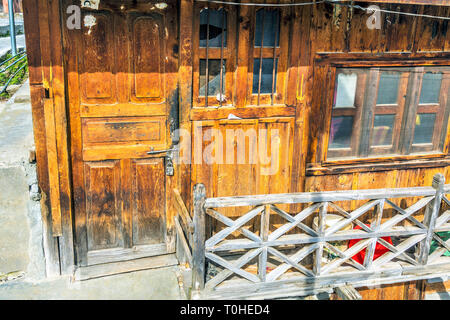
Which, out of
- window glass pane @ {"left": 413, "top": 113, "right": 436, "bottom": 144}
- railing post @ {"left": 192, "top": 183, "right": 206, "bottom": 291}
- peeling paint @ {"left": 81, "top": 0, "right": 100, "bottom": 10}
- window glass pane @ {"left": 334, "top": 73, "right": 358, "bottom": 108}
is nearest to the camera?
railing post @ {"left": 192, "top": 183, "right": 206, "bottom": 291}

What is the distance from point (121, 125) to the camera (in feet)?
15.6

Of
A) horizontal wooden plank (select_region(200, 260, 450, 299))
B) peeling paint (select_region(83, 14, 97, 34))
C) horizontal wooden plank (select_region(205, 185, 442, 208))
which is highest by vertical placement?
peeling paint (select_region(83, 14, 97, 34))

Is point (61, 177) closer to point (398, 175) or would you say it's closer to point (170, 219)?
point (170, 219)

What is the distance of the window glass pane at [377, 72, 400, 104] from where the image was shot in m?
5.51

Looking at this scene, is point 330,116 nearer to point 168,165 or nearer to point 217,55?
point 217,55

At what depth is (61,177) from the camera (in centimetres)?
461

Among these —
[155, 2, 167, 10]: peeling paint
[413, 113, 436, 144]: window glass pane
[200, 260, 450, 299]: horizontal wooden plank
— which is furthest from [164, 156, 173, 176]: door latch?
[413, 113, 436, 144]: window glass pane

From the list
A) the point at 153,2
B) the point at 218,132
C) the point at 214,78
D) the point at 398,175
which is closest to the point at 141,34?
the point at 153,2

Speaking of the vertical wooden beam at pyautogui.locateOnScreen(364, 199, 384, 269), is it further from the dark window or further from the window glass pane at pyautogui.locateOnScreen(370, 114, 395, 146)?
the window glass pane at pyautogui.locateOnScreen(370, 114, 395, 146)

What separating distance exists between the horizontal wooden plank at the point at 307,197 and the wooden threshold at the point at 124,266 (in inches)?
55.6

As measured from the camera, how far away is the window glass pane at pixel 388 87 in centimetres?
551

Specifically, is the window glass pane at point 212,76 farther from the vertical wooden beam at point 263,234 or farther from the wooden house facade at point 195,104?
the vertical wooden beam at point 263,234

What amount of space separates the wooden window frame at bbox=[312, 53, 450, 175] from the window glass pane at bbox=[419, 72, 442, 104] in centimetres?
10

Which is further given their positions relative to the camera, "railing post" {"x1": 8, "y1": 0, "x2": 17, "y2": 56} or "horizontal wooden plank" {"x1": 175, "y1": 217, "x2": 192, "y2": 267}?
"railing post" {"x1": 8, "y1": 0, "x2": 17, "y2": 56}
